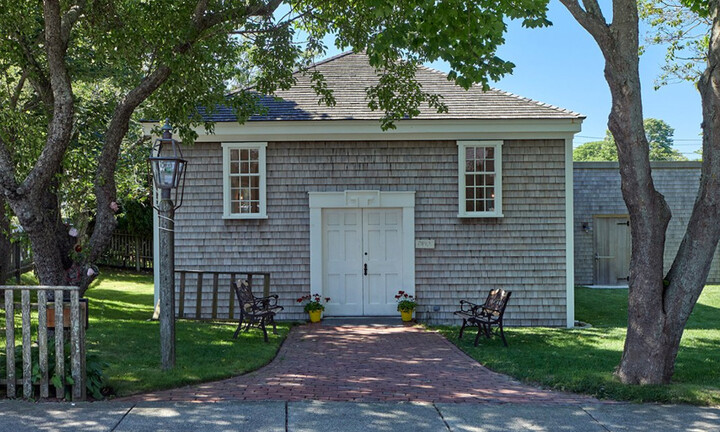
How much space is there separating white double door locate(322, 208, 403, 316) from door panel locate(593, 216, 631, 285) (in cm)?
918

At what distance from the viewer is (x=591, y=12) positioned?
6.95 m

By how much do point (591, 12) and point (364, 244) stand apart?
6.89m

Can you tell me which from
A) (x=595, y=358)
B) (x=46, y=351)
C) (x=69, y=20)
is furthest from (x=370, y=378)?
(x=69, y=20)

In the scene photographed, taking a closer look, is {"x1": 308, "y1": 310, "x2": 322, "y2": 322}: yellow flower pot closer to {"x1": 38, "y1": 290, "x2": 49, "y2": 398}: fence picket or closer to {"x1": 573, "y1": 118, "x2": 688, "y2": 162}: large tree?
{"x1": 38, "y1": 290, "x2": 49, "y2": 398}: fence picket

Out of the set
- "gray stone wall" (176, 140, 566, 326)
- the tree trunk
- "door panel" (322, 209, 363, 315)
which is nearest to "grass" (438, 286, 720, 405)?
the tree trunk

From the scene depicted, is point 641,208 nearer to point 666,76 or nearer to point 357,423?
point 357,423

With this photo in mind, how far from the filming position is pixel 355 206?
1251 cm

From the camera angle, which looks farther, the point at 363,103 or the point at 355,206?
the point at 363,103

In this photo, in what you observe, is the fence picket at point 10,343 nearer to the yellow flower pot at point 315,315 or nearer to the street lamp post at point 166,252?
the street lamp post at point 166,252

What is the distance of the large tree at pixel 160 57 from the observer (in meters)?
7.25

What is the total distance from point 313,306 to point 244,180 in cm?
281

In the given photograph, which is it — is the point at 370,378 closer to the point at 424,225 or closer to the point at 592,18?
the point at 592,18

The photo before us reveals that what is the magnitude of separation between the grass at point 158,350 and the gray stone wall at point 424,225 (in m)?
1.45

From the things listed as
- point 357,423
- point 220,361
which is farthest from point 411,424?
point 220,361
